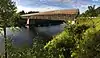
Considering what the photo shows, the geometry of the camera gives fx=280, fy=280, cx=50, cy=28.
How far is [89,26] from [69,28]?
905 mm

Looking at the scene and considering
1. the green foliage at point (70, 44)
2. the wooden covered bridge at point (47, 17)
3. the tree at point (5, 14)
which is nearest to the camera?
the green foliage at point (70, 44)

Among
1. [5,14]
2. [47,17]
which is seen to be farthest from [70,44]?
[47,17]

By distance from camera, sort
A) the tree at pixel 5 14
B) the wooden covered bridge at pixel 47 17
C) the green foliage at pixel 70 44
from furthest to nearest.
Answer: the wooden covered bridge at pixel 47 17, the tree at pixel 5 14, the green foliage at pixel 70 44

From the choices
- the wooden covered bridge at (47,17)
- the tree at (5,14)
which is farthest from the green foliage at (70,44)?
the wooden covered bridge at (47,17)

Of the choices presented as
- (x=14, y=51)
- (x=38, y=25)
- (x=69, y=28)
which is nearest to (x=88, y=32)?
(x=69, y=28)

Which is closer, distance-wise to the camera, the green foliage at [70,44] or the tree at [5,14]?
the green foliage at [70,44]

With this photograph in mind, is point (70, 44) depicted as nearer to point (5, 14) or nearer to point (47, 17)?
point (5, 14)

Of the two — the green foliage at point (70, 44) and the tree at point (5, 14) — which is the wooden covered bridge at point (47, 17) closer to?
the tree at point (5, 14)

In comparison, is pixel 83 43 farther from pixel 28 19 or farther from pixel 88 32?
pixel 28 19

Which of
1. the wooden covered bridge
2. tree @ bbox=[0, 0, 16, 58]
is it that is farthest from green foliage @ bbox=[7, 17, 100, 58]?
the wooden covered bridge

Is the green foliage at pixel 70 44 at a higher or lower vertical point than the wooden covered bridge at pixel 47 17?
higher

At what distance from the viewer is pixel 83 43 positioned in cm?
929

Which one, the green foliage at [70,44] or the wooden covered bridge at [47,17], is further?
the wooden covered bridge at [47,17]

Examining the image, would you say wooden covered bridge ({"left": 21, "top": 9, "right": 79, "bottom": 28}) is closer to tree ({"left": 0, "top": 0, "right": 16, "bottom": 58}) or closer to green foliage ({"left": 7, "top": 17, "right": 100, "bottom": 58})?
tree ({"left": 0, "top": 0, "right": 16, "bottom": 58})
